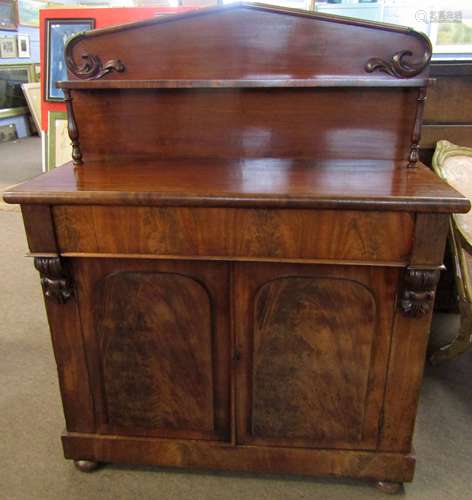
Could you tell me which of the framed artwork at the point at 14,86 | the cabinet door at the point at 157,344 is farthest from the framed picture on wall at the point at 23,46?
the cabinet door at the point at 157,344

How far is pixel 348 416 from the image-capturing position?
1.28m

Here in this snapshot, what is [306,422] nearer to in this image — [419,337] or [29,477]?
[419,337]

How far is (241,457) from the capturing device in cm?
135

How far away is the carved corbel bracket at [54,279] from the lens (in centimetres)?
114

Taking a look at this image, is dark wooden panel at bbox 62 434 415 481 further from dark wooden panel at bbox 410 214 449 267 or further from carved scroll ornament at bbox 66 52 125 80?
carved scroll ornament at bbox 66 52 125 80

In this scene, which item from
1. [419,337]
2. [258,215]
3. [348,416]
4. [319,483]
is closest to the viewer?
[258,215]

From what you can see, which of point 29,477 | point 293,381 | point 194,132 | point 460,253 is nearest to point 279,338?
point 293,381

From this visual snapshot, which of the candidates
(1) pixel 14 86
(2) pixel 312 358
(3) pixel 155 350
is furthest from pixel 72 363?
(1) pixel 14 86

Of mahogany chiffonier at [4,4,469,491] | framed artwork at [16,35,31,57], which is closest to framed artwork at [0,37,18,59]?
framed artwork at [16,35,31,57]

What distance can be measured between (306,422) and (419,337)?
379 millimetres

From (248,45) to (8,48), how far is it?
6.36 metres

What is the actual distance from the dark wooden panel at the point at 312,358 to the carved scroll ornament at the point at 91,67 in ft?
2.40

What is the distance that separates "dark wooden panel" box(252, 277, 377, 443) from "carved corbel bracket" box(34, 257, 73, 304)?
1.54ft

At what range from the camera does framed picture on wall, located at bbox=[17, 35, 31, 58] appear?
6.61 metres
